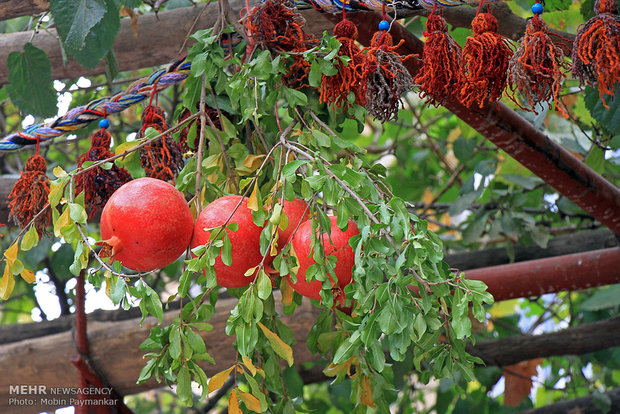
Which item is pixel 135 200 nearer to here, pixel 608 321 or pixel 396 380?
pixel 396 380

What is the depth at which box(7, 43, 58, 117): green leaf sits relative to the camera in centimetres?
176

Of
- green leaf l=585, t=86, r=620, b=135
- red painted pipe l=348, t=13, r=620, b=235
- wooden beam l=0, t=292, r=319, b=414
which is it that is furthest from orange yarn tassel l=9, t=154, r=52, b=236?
green leaf l=585, t=86, r=620, b=135

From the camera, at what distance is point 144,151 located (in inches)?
49.2

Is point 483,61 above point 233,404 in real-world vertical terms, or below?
above

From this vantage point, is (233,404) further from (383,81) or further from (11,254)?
(383,81)

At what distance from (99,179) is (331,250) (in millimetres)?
497

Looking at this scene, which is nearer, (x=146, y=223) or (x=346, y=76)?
(x=146, y=223)

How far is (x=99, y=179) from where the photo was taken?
4.13ft

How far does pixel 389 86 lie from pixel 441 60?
8 cm

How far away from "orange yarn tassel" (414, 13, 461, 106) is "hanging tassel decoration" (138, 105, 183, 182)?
1.46ft

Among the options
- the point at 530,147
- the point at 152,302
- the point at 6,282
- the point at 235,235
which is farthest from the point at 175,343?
the point at 530,147

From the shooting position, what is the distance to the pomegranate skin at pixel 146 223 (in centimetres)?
98

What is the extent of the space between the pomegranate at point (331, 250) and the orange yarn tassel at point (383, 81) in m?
0.18

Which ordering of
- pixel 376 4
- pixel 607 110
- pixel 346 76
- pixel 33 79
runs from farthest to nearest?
pixel 33 79
pixel 607 110
pixel 376 4
pixel 346 76
